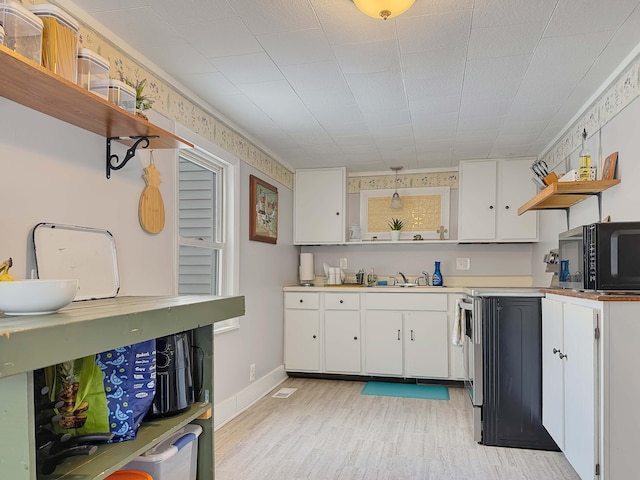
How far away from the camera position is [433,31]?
204 centimetres

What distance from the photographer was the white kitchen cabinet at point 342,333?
452 cm

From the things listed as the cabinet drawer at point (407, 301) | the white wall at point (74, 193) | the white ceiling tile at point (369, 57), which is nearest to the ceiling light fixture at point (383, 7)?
the white ceiling tile at point (369, 57)

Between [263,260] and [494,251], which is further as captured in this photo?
[494,251]

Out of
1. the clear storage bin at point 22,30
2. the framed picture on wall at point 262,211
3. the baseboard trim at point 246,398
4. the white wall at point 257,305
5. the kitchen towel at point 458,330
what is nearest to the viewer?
the clear storage bin at point 22,30

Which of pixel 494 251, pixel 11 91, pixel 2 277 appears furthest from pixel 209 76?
Answer: pixel 494 251

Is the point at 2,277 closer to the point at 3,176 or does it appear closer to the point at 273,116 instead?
the point at 3,176

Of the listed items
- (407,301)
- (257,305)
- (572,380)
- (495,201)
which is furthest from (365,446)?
(495,201)

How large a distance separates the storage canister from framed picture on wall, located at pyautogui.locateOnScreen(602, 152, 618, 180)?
2.64m

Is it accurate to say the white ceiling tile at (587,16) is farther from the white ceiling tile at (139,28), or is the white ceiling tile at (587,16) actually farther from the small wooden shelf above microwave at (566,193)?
the white ceiling tile at (139,28)

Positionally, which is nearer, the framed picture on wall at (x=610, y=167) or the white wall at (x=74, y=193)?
the white wall at (x=74, y=193)

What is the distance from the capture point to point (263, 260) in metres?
4.07

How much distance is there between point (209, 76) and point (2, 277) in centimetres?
165

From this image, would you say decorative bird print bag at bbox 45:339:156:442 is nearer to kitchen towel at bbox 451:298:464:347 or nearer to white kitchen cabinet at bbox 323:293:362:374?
kitchen towel at bbox 451:298:464:347

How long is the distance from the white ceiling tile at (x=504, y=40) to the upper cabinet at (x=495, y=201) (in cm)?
228
